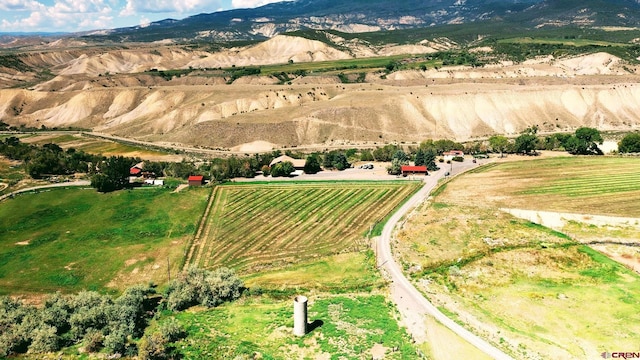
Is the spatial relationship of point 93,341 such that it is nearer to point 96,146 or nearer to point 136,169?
point 136,169

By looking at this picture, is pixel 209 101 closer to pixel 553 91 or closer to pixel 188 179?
pixel 188 179

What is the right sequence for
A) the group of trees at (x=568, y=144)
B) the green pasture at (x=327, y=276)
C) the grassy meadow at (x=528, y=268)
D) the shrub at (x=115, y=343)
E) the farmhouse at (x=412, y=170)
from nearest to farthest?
the shrub at (x=115, y=343), the grassy meadow at (x=528, y=268), the green pasture at (x=327, y=276), the farmhouse at (x=412, y=170), the group of trees at (x=568, y=144)

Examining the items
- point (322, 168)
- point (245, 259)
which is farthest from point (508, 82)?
point (245, 259)

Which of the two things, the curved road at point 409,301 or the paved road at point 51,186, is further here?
the paved road at point 51,186

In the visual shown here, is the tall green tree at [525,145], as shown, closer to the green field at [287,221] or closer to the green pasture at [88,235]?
the green field at [287,221]

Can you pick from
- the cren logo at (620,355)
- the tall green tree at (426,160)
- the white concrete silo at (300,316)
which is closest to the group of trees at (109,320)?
the white concrete silo at (300,316)

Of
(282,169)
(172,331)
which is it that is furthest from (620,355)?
(282,169)

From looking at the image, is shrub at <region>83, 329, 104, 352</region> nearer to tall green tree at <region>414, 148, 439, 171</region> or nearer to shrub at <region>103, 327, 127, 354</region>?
shrub at <region>103, 327, 127, 354</region>
